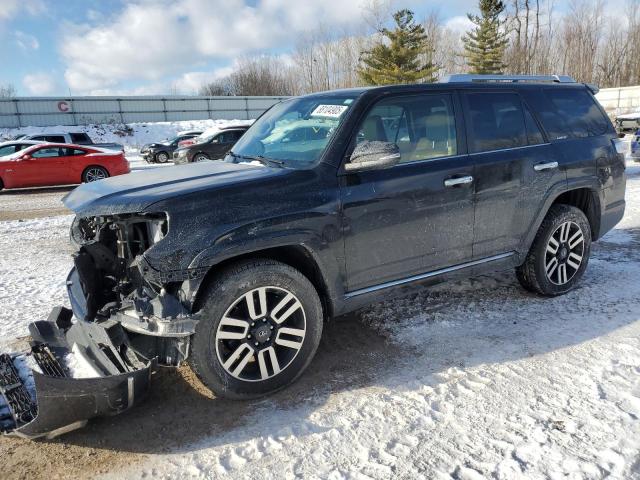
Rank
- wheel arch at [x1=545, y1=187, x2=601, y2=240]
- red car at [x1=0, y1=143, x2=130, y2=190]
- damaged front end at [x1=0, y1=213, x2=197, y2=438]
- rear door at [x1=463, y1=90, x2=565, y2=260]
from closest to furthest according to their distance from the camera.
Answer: damaged front end at [x1=0, y1=213, x2=197, y2=438], rear door at [x1=463, y1=90, x2=565, y2=260], wheel arch at [x1=545, y1=187, x2=601, y2=240], red car at [x1=0, y1=143, x2=130, y2=190]

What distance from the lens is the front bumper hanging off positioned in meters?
2.63

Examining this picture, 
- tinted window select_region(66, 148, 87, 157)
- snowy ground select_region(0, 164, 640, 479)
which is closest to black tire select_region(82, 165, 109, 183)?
tinted window select_region(66, 148, 87, 157)

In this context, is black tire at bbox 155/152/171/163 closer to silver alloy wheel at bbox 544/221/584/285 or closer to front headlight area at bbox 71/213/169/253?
front headlight area at bbox 71/213/169/253

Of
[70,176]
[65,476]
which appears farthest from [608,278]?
[70,176]

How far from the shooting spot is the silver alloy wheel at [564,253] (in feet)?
15.1

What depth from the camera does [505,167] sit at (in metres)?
4.11

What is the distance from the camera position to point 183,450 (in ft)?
9.00

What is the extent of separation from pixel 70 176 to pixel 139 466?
14.7 metres

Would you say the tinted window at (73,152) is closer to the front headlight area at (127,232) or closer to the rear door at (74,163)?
the rear door at (74,163)

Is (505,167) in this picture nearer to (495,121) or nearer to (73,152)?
(495,121)

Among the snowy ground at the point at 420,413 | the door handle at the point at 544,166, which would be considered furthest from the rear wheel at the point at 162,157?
the door handle at the point at 544,166

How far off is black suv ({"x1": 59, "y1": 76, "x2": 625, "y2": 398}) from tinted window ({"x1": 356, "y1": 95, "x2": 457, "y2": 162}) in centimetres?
1

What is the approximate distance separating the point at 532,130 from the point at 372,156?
190cm

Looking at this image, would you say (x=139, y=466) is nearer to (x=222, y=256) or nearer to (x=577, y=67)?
(x=222, y=256)
